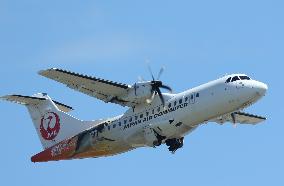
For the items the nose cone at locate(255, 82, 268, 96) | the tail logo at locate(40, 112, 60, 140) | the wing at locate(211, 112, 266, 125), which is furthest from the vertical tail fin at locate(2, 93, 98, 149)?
the nose cone at locate(255, 82, 268, 96)

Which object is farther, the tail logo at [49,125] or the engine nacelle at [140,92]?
the tail logo at [49,125]

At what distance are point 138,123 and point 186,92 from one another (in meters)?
3.16

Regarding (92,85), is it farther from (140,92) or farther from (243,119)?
(243,119)

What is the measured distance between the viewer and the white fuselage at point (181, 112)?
3594cm

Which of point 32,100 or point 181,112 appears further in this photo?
point 32,100

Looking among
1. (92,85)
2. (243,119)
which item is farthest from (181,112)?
(243,119)

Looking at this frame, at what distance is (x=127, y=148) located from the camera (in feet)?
128

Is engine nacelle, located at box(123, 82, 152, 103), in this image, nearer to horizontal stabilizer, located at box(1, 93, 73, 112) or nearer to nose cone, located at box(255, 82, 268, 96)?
nose cone, located at box(255, 82, 268, 96)

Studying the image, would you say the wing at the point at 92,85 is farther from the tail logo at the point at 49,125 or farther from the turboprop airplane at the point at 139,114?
the tail logo at the point at 49,125

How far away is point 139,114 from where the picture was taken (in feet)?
126

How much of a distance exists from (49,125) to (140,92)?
23.8ft

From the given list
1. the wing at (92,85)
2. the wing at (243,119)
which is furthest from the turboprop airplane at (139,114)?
the wing at (243,119)

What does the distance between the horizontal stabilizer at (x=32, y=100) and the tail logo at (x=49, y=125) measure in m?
1.00

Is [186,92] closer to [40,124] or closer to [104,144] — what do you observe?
[104,144]
